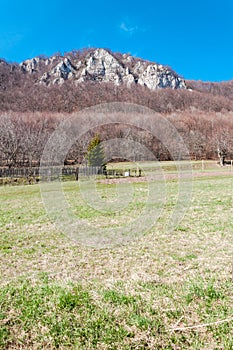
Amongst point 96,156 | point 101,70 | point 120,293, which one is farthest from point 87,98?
point 101,70

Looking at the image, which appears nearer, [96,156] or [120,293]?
[120,293]

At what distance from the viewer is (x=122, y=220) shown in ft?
29.8

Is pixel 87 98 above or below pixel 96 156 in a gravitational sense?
above

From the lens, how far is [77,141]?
39.6 meters

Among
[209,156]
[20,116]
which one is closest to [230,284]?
[209,156]

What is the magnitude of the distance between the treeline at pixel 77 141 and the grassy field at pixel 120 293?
33.7 ft

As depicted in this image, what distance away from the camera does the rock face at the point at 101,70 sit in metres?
131

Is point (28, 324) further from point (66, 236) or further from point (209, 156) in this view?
point (209, 156)

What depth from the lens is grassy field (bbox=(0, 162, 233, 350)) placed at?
9.09ft

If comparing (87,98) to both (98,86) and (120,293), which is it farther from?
(120,293)

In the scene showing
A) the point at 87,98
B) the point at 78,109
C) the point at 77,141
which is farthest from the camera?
the point at 87,98

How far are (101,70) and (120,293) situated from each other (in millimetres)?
160944

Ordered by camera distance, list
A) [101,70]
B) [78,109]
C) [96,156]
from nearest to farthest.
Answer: [96,156] < [78,109] < [101,70]

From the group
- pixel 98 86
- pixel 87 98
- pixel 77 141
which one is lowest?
pixel 77 141
